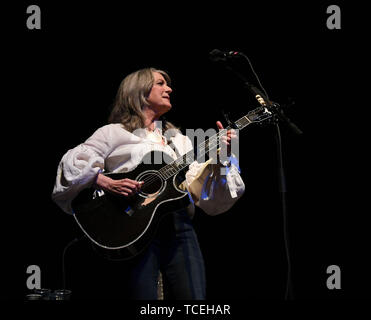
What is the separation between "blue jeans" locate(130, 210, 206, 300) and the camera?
6.95 feet

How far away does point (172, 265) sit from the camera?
219 cm

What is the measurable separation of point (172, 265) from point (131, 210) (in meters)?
0.35

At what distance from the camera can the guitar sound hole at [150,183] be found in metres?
2.31

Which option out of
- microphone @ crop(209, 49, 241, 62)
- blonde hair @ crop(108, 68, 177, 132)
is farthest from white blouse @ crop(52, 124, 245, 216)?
microphone @ crop(209, 49, 241, 62)

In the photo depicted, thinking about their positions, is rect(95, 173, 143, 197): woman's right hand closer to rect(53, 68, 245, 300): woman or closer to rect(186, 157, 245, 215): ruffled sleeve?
rect(53, 68, 245, 300): woman

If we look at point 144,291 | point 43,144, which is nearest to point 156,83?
Result: point 43,144

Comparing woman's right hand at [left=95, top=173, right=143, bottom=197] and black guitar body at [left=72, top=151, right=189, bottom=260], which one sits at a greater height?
woman's right hand at [left=95, top=173, right=143, bottom=197]

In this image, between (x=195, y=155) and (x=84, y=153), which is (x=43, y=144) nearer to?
(x=84, y=153)

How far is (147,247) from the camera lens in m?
2.18

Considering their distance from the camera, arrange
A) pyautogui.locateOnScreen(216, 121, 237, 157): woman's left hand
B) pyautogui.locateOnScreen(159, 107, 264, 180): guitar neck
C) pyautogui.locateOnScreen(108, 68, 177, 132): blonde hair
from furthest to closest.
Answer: pyautogui.locateOnScreen(108, 68, 177, 132): blonde hair → pyautogui.locateOnScreen(159, 107, 264, 180): guitar neck → pyautogui.locateOnScreen(216, 121, 237, 157): woman's left hand

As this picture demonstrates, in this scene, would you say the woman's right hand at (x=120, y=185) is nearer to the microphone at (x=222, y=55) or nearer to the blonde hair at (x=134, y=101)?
the blonde hair at (x=134, y=101)

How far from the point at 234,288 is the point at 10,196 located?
5.78 ft

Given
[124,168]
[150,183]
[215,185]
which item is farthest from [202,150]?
[124,168]

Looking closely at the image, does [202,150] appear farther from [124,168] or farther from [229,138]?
[124,168]
